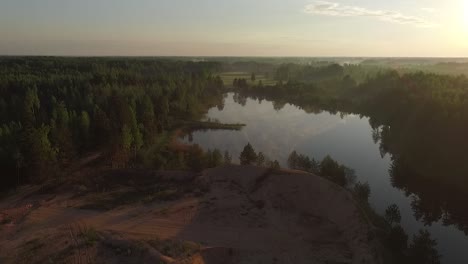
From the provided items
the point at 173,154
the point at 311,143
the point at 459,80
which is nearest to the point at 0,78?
the point at 173,154

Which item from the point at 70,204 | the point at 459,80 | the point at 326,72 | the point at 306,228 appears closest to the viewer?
the point at 306,228

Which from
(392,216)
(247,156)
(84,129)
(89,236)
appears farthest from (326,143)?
(89,236)

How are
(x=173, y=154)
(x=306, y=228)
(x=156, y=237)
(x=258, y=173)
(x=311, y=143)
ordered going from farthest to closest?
(x=311, y=143) → (x=173, y=154) → (x=258, y=173) → (x=306, y=228) → (x=156, y=237)

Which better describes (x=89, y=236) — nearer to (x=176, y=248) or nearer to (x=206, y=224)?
(x=176, y=248)

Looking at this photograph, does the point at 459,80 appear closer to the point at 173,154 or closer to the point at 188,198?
the point at 173,154

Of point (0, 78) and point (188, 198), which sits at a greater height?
point (0, 78)

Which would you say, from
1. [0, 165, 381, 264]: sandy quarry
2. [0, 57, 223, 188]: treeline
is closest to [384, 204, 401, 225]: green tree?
[0, 165, 381, 264]: sandy quarry

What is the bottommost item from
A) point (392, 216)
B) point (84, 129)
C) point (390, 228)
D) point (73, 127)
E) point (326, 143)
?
point (390, 228)

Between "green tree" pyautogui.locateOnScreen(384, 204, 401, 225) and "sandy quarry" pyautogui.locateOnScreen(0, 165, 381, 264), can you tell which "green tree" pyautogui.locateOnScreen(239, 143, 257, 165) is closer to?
"sandy quarry" pyautogui.locateOnScreen(0, 165, 381, 264)
